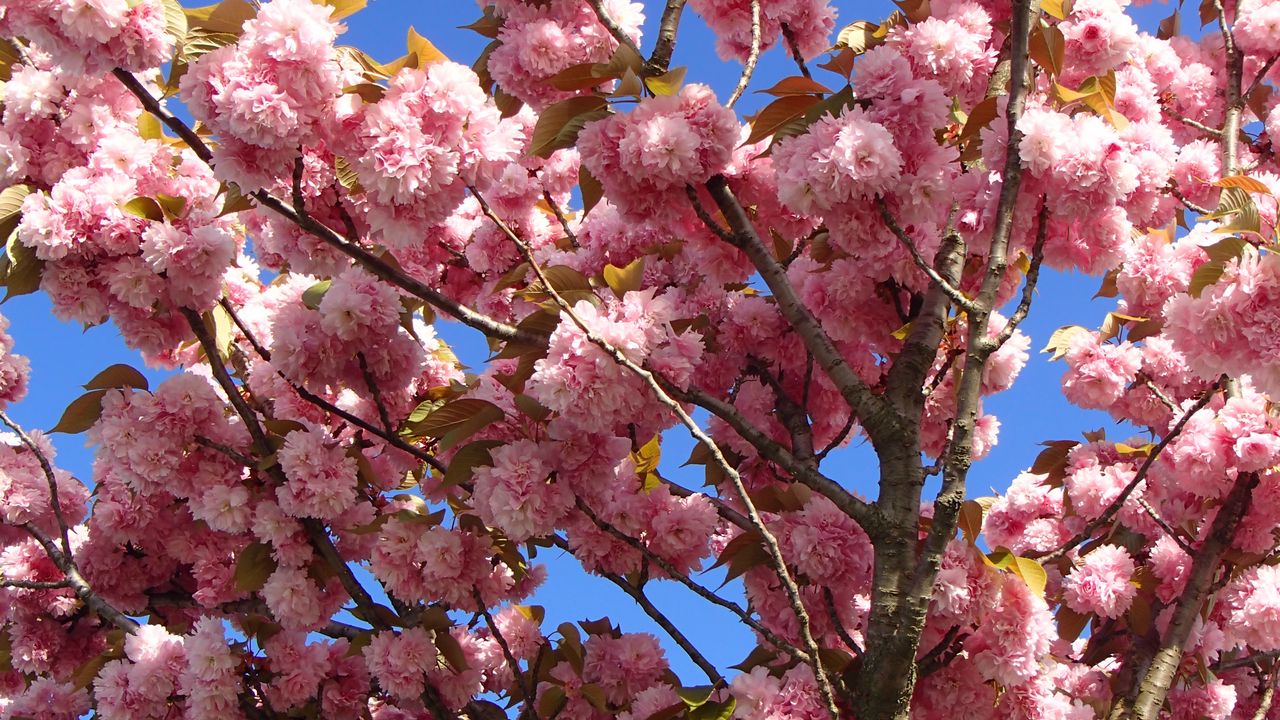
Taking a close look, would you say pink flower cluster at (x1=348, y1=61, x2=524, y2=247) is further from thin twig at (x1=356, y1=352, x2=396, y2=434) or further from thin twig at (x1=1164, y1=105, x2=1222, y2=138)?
thin twig at (x1=1164, y1=105, x2=1222, y2=138)

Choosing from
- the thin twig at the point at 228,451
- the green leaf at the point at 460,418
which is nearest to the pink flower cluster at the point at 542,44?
the green leaf at the point at 460,418

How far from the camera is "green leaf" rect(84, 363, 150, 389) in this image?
2973 mm

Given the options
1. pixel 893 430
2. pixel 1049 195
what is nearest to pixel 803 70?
pixel 1049 195

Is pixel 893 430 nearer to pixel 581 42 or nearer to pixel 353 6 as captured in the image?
pixel 581 42

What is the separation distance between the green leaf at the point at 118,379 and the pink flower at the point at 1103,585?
9.92ft

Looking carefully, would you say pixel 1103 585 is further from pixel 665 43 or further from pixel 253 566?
pixel 253 566

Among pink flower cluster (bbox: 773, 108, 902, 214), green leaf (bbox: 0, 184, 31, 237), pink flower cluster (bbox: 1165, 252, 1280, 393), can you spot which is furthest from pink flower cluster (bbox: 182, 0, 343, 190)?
pink flower cluster (bbox: 1165, 252, 1280, 393)

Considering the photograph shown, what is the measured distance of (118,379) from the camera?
Answer: 9.84 ft

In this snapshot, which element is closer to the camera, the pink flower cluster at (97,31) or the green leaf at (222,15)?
the pink flower cluster at (97,31)

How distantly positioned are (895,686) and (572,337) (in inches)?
40.8

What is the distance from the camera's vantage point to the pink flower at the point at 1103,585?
136 inches

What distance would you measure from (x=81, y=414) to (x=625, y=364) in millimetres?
1802

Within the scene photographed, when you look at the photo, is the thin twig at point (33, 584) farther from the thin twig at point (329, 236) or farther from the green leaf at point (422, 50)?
the green leaf at point (422, 50)

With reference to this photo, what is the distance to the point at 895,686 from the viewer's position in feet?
7.42
